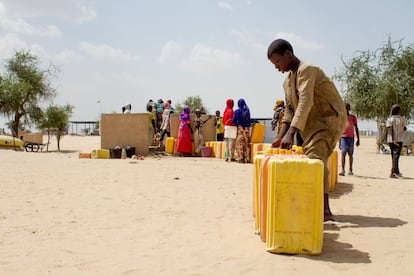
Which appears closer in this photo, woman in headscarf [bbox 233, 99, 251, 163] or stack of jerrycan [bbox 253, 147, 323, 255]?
stack of jerrycan [bbox 253, 147, 323, 255]

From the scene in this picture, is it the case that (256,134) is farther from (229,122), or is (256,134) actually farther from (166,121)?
(166,121)

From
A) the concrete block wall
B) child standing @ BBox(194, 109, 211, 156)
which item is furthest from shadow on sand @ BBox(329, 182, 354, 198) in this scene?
child standing @ BBox(194, 109, 211, 156)

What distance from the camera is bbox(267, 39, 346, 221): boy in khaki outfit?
4290 millimetres

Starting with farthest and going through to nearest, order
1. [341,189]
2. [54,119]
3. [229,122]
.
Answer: [54,119], [229,122], [341,189]

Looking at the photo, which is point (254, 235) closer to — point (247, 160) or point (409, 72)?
point (247, 160)

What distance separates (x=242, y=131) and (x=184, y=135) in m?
3.57

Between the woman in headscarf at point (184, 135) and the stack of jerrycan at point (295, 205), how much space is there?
12383mm

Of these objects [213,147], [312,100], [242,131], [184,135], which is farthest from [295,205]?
[184,135]

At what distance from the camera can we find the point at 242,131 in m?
12.8

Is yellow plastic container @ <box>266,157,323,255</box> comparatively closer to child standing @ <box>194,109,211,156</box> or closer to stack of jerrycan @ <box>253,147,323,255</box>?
stack of jerrycan @ <box>253,147,323,255</box>

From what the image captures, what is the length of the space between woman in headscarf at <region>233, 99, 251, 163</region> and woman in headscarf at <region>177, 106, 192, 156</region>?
3.40 meters

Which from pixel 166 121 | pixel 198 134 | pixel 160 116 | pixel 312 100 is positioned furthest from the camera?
pixel 160 116

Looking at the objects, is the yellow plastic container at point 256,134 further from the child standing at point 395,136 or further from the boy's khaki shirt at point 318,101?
the boy's khaki shirt at point 318,101

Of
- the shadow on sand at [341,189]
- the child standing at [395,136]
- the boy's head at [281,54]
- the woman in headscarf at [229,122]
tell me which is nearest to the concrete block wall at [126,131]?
the woman in headscarf at [229,122]
